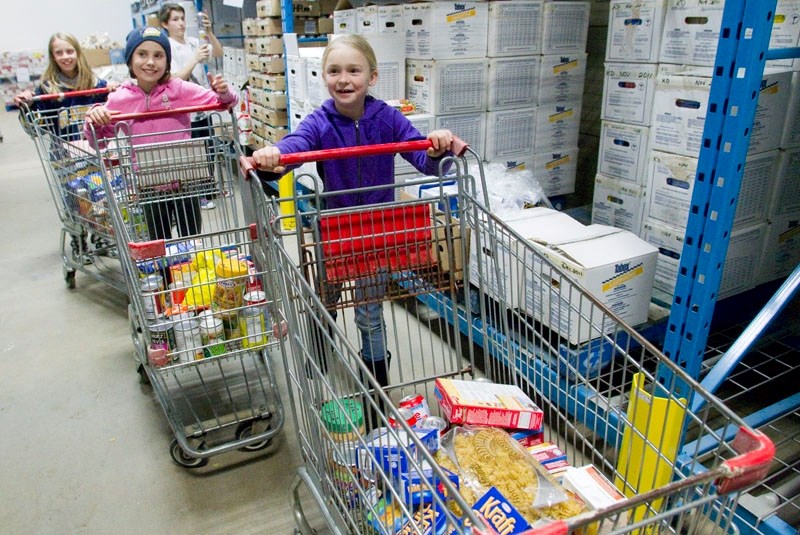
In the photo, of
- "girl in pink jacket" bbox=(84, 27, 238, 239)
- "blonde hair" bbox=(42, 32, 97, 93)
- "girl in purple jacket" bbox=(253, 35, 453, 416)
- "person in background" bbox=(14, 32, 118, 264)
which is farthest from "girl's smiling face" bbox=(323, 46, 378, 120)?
"blonde hair" bbox=(42, 32, 97, 93)

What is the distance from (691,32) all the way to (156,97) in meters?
2.52

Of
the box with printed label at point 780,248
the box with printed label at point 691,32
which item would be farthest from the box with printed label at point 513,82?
the box with printed label at point 780,248

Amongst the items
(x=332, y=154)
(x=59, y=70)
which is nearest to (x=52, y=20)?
(x=59, y=70)

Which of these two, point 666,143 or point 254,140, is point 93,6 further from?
point 666,143

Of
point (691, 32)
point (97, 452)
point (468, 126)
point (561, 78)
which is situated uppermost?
point (691, 32)

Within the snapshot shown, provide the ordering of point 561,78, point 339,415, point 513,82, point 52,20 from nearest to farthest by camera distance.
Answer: point 339,415
point 513,82
point 561,78
point 52,20

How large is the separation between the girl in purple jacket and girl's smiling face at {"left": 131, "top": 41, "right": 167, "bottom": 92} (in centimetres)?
121

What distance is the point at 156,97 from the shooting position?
123 inches

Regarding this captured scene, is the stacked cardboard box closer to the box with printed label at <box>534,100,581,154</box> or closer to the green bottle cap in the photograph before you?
the box with printed label at <box>534,100,581,154</box>

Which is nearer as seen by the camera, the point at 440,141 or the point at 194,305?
the point at 440,141

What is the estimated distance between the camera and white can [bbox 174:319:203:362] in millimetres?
2182

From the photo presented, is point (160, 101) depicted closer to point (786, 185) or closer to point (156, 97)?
point (156, 97)

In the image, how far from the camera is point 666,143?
2617mm

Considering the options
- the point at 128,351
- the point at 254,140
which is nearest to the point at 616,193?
the point at 128,351
